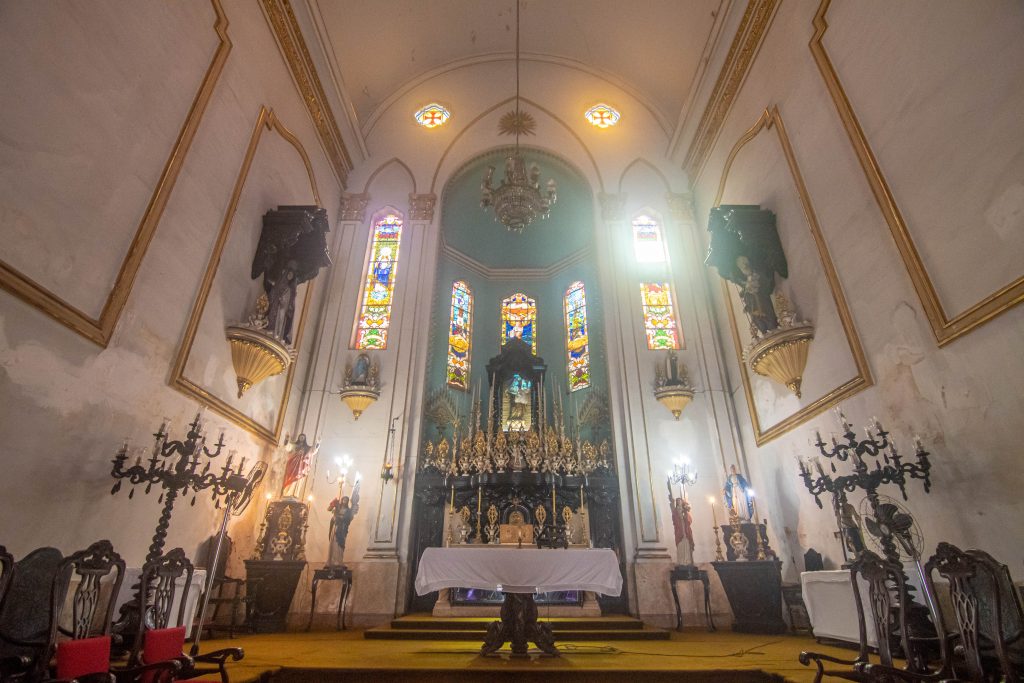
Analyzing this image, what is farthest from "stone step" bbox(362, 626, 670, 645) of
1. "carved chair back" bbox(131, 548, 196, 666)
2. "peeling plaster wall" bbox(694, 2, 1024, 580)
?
"carved chair back" bbox(131, 548, 196, 666)

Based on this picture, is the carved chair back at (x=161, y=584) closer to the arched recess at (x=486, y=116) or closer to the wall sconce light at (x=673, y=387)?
the wall sconce light at (x=673, y=387)

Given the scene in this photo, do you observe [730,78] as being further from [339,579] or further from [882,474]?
[339,579]

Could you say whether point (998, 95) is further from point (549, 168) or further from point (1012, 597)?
point (549, 168)

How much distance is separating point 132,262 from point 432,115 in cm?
898

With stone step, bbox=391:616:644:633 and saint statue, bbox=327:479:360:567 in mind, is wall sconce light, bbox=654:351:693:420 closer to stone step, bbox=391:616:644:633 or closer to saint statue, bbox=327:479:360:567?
stone step, bbox=391:616:644:633

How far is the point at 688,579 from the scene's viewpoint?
23.5 feet

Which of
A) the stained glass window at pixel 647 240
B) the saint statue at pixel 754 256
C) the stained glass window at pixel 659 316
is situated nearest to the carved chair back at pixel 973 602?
the saint statue at pixel 754 256

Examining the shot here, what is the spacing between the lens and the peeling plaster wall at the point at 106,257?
3.69 meters

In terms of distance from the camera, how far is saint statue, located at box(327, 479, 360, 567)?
7.26 m

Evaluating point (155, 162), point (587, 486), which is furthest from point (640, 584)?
point (155, 162)

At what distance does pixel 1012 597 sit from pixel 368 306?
930 centimetres

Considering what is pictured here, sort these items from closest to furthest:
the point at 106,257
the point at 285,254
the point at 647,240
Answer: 1. the point at 106,257
2. the point at 285,254
3. the point at 647,240

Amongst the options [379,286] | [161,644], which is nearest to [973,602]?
[161,644]

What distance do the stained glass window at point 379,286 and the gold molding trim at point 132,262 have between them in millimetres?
4329
